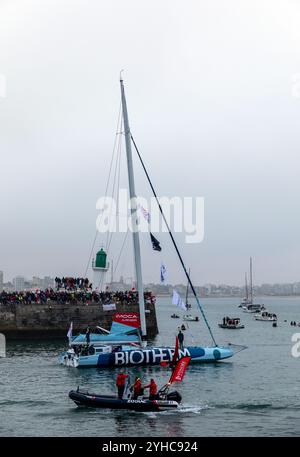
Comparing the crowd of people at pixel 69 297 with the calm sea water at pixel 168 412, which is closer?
the calm sea water at pixel 168 412

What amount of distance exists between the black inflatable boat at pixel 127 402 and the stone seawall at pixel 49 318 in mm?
35266

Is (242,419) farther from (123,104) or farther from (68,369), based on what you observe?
(123,104)

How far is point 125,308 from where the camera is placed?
68.6 metres

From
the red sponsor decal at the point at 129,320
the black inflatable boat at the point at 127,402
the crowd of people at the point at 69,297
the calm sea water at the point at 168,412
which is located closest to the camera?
the calm sea water at the point at 168,412

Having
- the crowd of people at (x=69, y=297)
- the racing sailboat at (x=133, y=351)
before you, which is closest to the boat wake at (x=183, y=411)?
the racing sailboat at (x=133, y=351)

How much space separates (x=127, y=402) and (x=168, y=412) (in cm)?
196

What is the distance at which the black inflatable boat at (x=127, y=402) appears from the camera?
30.3 meters

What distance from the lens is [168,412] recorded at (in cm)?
3020

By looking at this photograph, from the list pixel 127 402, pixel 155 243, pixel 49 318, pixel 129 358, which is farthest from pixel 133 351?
pixel 49 318

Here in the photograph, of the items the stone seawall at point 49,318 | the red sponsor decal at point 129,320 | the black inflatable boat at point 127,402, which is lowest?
the black inflatable boat at point 127,402

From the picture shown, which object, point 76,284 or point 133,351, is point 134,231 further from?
point 76,284

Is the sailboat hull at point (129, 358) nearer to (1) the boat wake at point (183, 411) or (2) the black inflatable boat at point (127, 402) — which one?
(1) the boat wake at point (183, 411)

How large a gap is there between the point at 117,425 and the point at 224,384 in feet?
43.0

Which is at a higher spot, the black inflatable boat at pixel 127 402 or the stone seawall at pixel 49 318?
the stone seawall at pixel 49 318
